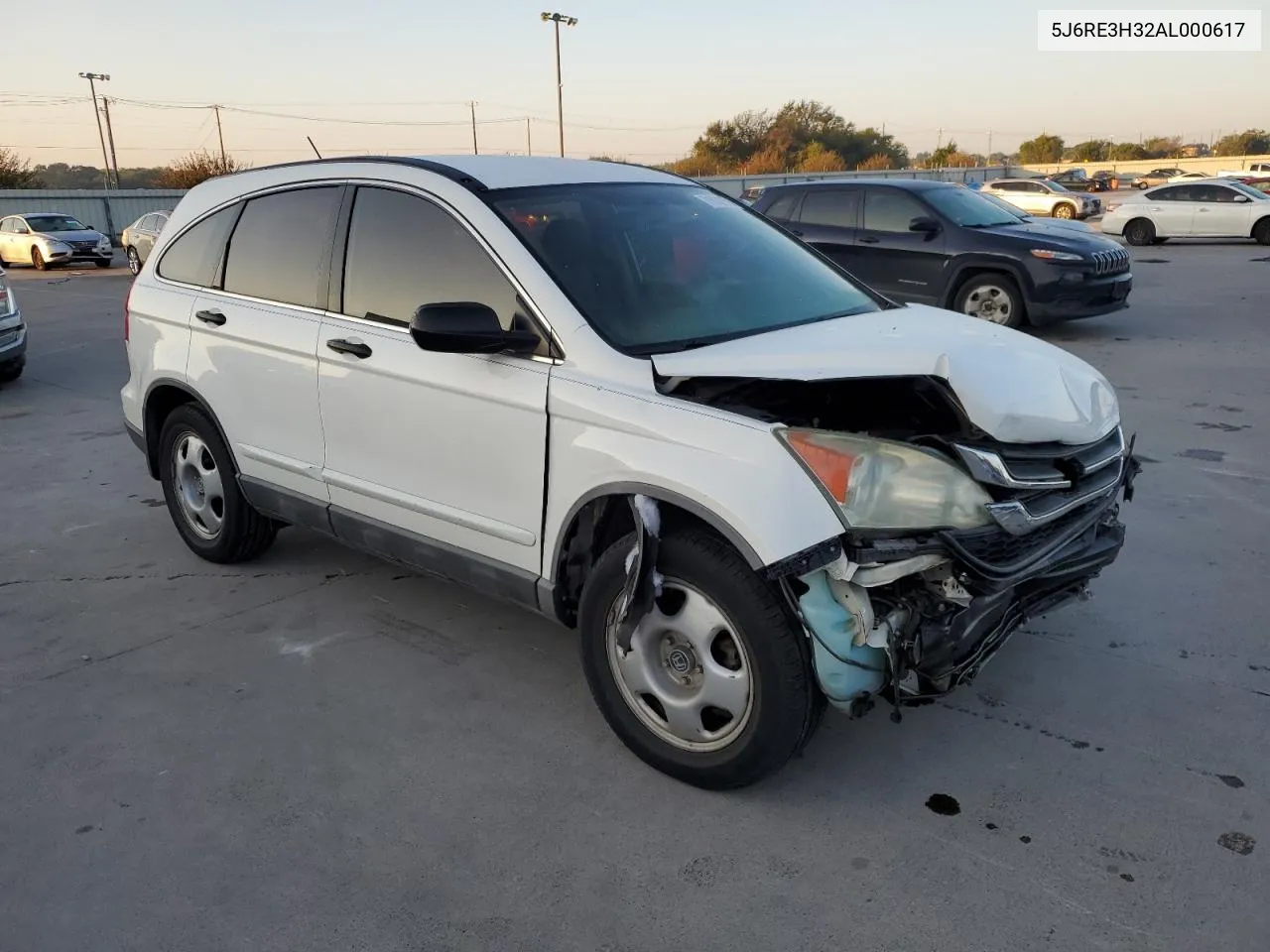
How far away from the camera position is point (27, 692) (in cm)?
381

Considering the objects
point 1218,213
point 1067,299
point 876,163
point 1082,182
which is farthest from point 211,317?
point 876,163

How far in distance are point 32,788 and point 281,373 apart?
1801 millimetres

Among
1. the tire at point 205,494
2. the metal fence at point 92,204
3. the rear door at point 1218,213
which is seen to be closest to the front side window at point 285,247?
the tire at point 205,494

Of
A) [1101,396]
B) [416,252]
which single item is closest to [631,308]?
[416,252]

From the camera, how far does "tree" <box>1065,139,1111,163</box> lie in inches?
3302

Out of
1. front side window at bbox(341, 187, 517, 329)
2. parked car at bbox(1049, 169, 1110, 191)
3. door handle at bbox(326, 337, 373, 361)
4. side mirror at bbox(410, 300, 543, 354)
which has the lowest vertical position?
parked car at bbox(1049, 169, 1110, 191)

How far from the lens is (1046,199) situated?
28.1m

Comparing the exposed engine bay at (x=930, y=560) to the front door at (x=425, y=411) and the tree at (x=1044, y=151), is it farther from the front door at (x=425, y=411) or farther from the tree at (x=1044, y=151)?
the tree at (x=1044, y=151)

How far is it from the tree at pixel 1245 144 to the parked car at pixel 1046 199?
71.4 m

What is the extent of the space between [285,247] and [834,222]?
27.5ft

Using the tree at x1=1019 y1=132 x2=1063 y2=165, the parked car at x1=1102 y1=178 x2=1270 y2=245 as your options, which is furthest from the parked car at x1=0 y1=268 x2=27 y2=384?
the tree at x1=1019 y1=132 x2=1063 y2=165

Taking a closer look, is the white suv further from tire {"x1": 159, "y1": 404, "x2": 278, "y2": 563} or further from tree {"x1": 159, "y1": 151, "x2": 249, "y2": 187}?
tree {"x1": 159, "y1": 151, "x2": 249, "y2": 187}

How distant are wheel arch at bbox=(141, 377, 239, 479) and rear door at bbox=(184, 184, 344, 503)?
6cm

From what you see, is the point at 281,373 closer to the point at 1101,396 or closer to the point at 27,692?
the point at 27,692
